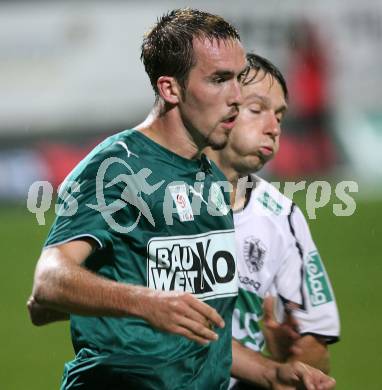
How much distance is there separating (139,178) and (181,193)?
243mm

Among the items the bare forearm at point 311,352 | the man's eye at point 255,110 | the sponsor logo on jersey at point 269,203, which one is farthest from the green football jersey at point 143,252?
the man's eye at point 255,110

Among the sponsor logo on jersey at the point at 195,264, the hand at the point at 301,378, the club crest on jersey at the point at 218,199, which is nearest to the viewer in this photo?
the sponsor logo on jersey at the point at 195,264

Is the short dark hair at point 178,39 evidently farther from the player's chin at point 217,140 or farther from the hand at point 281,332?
the hand at point 281,332

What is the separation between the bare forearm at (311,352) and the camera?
4758 millimetres

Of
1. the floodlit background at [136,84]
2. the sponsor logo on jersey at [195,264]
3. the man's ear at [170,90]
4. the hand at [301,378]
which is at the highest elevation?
the floodlit background at [136,84]

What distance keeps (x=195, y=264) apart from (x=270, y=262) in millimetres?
892

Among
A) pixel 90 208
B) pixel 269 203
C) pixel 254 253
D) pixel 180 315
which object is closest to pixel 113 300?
pixel 180 315

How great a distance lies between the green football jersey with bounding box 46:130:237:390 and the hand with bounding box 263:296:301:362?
0.69 metres

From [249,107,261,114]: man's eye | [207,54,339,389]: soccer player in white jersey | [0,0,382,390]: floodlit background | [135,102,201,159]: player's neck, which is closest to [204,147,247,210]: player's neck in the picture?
[207,54,339,389]: soccer player in white jersey

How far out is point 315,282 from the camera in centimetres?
484

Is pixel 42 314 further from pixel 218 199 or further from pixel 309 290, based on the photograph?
pixel 309 290

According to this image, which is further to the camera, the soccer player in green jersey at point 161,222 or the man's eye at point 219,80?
the man's eye at point 219,80

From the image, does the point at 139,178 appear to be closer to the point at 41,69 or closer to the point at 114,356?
the point at 114,356
